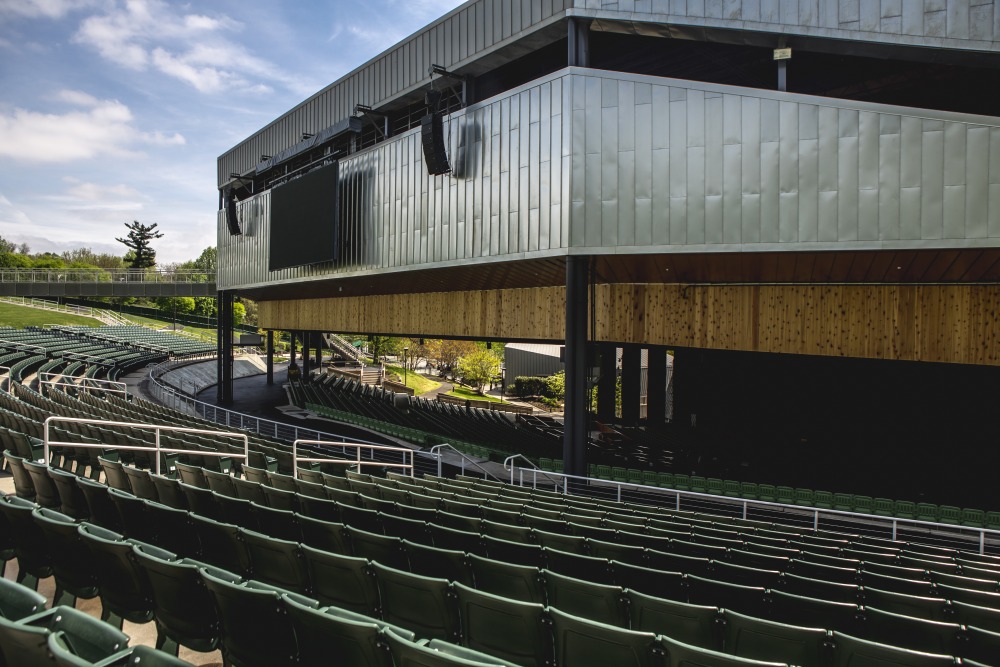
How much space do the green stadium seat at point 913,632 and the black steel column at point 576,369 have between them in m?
8.33

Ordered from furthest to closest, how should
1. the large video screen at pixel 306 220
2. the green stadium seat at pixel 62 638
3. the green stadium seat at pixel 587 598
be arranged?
1. the large video screen at pixel 306 220
2. the green stadium seat at pixel 587 598
3. the green stadium seat at pixel 62 638

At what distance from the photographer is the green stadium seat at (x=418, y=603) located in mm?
3666

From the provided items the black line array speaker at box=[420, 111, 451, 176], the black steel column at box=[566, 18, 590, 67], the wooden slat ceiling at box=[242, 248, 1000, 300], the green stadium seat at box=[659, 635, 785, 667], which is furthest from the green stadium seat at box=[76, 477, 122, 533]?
the black steel column at box=[566, 18, 590, 67]

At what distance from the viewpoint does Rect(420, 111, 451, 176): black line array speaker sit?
1412 centimetres

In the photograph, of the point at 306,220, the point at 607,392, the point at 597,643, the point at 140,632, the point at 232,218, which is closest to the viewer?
the point at 597,643

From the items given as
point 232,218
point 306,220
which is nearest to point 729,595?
point 306,220

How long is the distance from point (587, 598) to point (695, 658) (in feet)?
4.27

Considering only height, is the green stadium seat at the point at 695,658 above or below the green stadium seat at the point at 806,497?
above

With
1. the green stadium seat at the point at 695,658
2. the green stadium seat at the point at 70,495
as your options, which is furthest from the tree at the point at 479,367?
the green stadium seat at the point at 695,658

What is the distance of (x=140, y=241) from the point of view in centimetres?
9500

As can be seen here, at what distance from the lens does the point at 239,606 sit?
3246 mm

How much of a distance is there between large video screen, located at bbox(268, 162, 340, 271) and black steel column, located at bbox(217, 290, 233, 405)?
873cm

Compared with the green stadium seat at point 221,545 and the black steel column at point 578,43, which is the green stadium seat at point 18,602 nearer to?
the green stadium seat at point 221,545

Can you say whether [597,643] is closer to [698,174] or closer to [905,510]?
[698,174]
